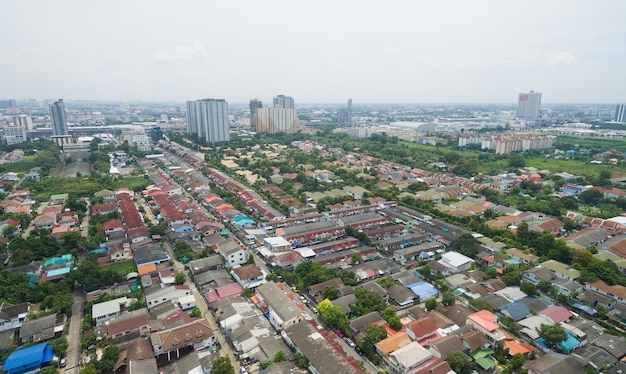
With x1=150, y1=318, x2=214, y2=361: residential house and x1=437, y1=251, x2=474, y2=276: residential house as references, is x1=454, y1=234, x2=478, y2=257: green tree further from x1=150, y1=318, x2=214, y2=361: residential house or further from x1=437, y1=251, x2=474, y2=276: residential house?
x1=150, y1=318, x2=214, y2=361: residential house

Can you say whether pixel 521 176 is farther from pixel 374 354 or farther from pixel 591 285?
pixel 374 354

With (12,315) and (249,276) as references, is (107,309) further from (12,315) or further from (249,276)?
(249,276)

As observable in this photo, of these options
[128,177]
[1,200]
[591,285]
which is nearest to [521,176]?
[591,285]

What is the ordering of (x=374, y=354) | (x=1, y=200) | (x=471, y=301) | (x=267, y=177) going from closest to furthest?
(x=374, y=354) → (x=471, y=301) → (x=1, y=200) → (x=267, y=177)

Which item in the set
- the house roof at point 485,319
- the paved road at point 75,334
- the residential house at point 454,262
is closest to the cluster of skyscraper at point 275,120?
the residential house at point 454,262

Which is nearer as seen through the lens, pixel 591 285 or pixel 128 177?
pixel 591 285

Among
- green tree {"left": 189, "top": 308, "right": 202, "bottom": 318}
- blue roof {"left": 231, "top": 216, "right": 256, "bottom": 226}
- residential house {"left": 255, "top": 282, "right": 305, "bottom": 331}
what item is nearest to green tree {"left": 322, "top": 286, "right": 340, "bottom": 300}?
residential house {"left": 255, "top": 282, "right": 305, "bottom": 331}

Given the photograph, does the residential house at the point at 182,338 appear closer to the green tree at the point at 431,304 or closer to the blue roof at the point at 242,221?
the green tree at the point at 431,304
